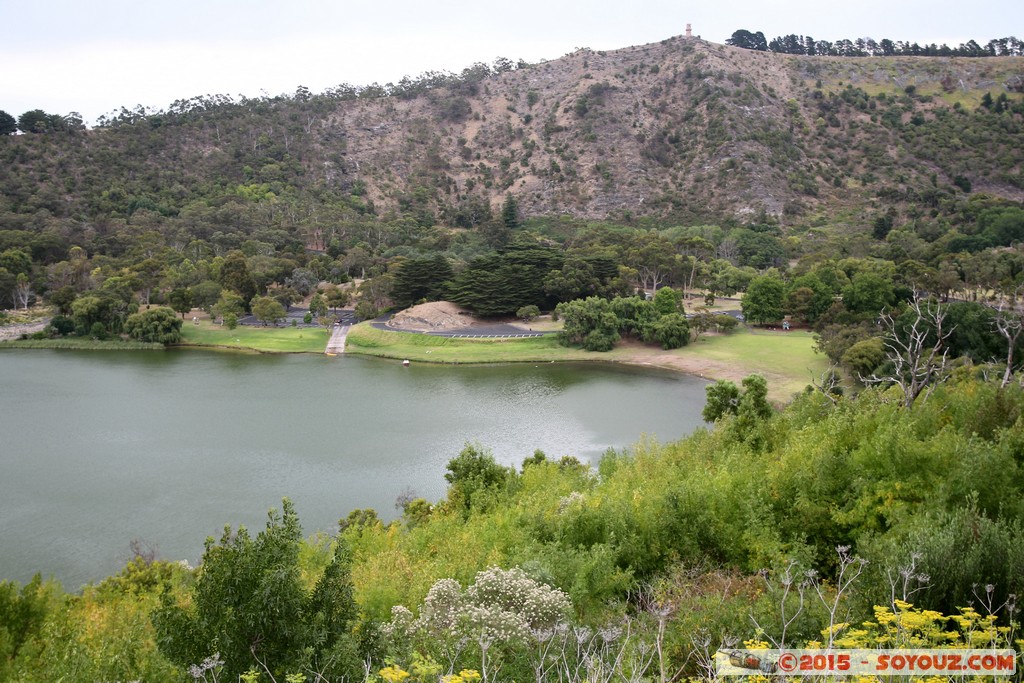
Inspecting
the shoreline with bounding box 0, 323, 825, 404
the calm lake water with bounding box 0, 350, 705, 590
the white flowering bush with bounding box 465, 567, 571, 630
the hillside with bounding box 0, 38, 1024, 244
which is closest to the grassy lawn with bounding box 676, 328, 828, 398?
the shoreline with bounding box 0, 323, 825, 404

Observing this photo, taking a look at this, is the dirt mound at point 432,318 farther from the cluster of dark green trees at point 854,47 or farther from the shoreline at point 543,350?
the cluster of dark green trees at point 854,47

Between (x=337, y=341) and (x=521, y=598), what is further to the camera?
(x=337, y=341)

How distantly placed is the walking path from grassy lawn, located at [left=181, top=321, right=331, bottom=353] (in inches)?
16.8

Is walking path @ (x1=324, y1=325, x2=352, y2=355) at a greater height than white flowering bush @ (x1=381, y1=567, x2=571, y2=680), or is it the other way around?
white flowering bush @ (x1=381, y1=567, x2=571, y2=680)

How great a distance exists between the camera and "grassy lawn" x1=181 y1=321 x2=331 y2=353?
51.7m

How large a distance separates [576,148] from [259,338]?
64.8 metres

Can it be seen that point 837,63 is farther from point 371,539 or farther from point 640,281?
point 371,539

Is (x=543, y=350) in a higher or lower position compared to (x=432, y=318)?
lower

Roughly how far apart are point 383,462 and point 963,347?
1113 inches

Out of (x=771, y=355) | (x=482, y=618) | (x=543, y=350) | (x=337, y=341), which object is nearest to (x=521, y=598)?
(x=482, y=618)

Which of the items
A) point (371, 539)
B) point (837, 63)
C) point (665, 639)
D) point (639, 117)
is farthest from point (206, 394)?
point (837, 63)

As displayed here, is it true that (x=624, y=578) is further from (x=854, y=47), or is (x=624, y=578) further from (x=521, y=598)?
(x=854, y=47)

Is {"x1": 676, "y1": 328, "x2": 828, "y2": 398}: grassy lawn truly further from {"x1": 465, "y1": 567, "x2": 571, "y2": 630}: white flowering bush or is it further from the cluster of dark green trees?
the cluster of dark green trees

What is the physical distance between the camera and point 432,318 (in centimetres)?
5384
